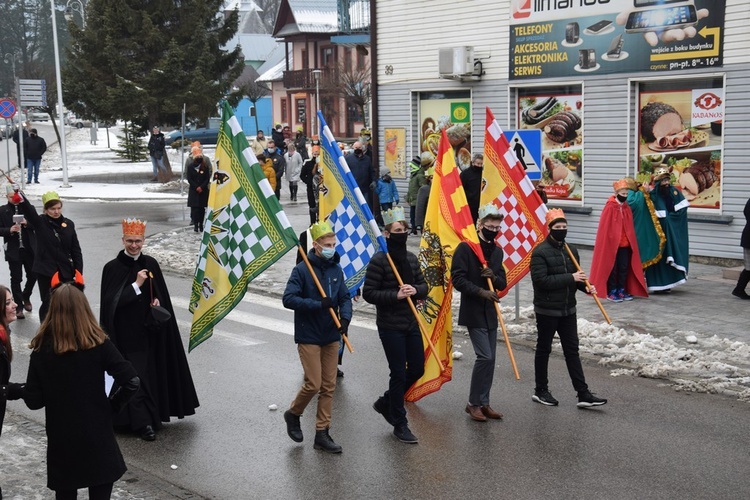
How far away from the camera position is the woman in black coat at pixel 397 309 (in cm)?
816

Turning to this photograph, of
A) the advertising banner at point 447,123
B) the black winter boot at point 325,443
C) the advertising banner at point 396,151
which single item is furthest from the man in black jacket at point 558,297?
the advertising banner at point 396,151

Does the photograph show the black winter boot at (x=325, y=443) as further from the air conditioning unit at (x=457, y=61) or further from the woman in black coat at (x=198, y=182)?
the woman in black coat at (x=198, y=182)

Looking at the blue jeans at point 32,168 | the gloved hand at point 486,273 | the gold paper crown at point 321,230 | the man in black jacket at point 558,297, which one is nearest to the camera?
the gold paper crown at point 321,230

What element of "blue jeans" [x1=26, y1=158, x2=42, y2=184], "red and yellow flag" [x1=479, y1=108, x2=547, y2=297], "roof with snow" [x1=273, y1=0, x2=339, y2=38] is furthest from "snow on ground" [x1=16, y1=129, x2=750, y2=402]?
"roof with snow" [x1=273, y1=0, x2=339, y2=38]

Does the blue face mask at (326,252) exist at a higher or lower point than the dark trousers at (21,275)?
higher

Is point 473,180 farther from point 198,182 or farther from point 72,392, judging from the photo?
point 72,392

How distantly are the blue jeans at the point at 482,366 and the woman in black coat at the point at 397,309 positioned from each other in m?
0.58

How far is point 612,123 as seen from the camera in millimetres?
17656

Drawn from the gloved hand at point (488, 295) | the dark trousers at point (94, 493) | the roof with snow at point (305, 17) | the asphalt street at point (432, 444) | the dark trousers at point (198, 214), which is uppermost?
the roof with snow at point (305, 17)

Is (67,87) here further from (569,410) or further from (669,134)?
(569,410)

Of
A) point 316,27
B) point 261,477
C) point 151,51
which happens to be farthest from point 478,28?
point 316,27

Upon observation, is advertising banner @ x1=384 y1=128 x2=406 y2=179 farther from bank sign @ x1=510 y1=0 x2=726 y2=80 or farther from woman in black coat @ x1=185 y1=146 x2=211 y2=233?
woman in black coat @ x1=185 y1=146 x2=211 y2=233

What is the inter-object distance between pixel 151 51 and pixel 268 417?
97.7 ft

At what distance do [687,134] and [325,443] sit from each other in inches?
429
